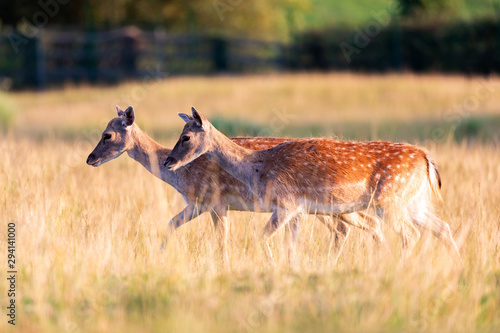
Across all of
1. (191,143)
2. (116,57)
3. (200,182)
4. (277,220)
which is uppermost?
(116,57)

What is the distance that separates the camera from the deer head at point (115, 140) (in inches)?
284

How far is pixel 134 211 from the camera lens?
805 centimetres

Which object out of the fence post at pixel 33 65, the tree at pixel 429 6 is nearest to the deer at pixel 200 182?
the fence post at pixel 33 65

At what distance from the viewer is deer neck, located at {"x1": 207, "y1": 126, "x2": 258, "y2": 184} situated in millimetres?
6742

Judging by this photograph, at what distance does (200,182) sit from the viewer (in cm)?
712

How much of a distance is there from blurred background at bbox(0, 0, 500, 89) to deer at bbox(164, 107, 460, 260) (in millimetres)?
21347

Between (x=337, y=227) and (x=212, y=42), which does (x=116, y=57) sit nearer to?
(x=212, y=42)

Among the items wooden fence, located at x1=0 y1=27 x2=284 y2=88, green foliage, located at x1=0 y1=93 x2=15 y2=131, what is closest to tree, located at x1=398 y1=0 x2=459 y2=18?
wooden fence, located at x1=0 y1=27 x2=284 y2=88

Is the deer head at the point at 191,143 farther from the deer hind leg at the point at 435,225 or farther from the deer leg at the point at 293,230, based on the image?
the deer hind leg at the point at 435,225

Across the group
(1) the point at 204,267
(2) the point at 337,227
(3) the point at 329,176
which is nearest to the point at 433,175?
(3) the point at 329,176

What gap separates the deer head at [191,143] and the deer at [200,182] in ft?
1.46

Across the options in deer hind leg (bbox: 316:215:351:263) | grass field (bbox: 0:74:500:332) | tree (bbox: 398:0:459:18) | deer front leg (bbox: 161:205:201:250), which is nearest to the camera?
grass field (bbox: 0:74:500:332)

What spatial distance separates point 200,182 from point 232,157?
498 millimetres

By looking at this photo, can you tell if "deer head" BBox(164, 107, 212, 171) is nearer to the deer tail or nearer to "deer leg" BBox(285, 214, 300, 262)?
"deer leg" BBox(285, 214, 300, 262)
